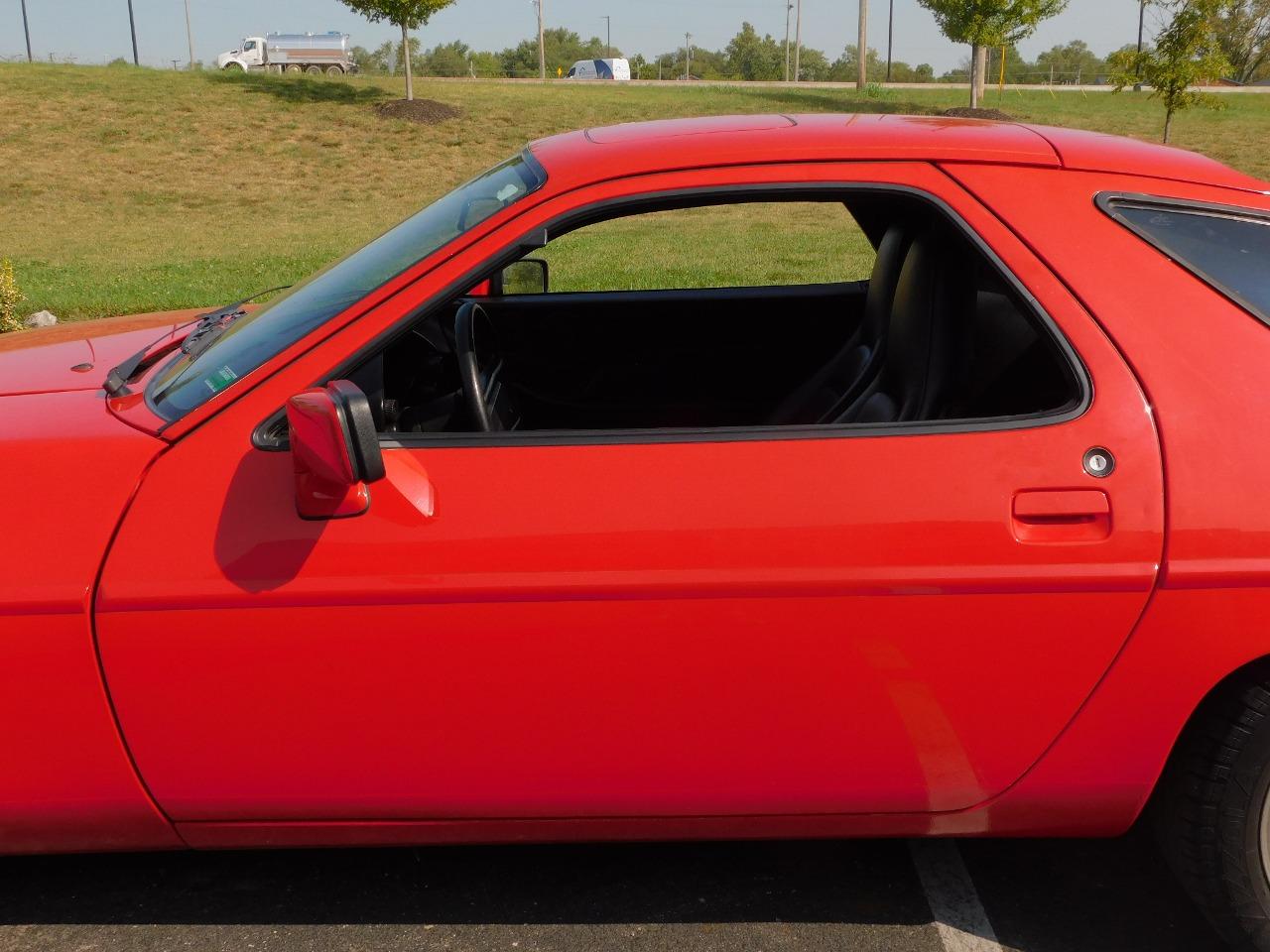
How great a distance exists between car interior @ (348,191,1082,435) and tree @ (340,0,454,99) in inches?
986

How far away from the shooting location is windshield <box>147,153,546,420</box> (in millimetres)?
2322

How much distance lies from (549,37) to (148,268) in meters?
94.5

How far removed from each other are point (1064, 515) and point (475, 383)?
119 centimetres

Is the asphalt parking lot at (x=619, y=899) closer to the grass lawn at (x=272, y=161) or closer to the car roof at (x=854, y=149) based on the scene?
the car roof at (x=854, y=149)

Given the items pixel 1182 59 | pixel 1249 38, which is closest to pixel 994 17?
pixel 1182 59

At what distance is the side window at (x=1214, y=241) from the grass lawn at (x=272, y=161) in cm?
882

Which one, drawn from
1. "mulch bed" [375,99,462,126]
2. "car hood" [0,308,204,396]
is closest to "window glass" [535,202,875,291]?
"car hood" [0,308,204,396]

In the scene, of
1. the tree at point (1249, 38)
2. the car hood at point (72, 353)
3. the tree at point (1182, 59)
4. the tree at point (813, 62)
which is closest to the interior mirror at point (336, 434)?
the car hood at point (72, 353)

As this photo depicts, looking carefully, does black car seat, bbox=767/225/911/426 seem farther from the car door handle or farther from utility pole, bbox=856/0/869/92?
utility pole, bbox=856/0/869/92

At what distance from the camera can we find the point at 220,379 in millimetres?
2324

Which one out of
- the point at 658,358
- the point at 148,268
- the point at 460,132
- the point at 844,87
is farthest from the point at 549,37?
the point at 658,358

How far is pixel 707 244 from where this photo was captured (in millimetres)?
13820

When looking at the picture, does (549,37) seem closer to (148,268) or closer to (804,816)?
(148,268)

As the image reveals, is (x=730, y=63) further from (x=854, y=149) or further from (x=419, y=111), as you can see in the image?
(x=854, y=149)
